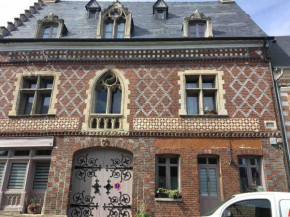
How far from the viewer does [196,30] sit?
12.8 m

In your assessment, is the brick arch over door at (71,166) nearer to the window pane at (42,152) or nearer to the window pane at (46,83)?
the window pane at (42,152)

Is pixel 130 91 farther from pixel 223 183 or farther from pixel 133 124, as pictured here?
pixel 223 183

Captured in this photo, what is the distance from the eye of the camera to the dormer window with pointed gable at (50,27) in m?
13.0

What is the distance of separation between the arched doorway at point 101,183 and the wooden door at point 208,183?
256 centimetres

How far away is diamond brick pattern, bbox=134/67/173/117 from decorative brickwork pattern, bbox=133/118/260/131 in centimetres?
30

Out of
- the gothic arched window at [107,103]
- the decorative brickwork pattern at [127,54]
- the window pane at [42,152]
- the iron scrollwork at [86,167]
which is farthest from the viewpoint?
the decorative brickwork pattern at [127,54]

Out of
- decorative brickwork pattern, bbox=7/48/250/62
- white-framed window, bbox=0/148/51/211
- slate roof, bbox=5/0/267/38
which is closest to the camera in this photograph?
white-framed window, bbox=0/148/51/211

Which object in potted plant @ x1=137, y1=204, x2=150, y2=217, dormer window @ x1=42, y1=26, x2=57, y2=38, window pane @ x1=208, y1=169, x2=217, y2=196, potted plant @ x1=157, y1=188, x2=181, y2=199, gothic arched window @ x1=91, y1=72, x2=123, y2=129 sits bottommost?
potted plant @ x1=137, y1=204, x2=150, y2=217

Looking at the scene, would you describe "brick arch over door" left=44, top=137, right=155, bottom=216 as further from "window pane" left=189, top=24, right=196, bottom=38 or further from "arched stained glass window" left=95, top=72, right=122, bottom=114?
"window pane" left=189, top=24, right=196, bottom=38

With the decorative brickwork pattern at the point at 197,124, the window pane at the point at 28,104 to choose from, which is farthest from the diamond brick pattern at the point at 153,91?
the window pane at the point at 28,104

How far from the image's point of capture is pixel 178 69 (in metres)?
11.9

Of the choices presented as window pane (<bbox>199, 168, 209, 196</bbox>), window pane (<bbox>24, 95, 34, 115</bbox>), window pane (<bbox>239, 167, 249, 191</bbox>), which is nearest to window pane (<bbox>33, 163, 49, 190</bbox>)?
window pane (<bbox>24, 95, 34, 115</bbox>)

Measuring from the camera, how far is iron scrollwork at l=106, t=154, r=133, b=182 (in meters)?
10.6

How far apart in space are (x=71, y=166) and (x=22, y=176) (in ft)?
6.38
